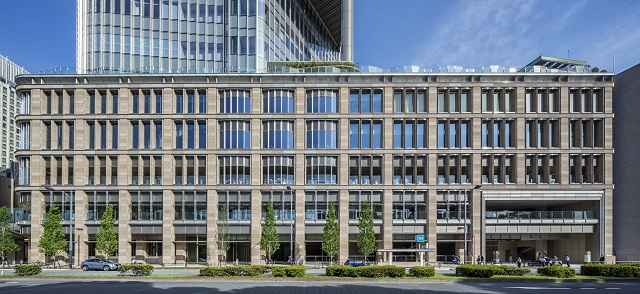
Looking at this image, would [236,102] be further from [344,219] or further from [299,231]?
[344,219]

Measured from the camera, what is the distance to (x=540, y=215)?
56.9 metres

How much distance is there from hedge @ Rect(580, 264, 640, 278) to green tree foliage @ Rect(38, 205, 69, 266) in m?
51.2

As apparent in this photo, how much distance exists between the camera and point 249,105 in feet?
193

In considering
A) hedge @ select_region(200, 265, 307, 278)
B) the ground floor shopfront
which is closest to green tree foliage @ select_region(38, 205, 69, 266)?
the ground floor shopfront

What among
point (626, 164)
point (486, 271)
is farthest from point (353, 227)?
point (626, 164)

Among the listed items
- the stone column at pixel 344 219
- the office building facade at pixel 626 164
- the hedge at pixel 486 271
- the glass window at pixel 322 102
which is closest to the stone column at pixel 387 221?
the stone column at pixel 344 219

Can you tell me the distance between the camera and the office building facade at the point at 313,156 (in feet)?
188

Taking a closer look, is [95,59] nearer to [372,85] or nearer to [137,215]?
[137,215]

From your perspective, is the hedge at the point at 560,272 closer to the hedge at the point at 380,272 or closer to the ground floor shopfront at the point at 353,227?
the hedge at the point at 380,272

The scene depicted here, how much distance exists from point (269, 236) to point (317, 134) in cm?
1348

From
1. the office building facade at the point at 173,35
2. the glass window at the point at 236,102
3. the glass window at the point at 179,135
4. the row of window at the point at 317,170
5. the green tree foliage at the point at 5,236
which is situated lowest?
the green tree foliage at the point at 5,236

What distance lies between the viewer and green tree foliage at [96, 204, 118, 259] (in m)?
53.0

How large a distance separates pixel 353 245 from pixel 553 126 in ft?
91.7

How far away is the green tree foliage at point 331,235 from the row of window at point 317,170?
5.23 metres
